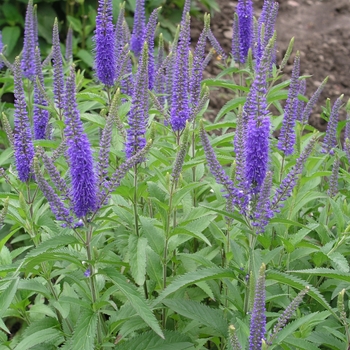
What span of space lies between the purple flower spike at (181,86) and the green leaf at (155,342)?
1.38m

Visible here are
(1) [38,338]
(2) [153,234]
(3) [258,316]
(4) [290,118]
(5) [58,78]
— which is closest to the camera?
(3) [258,316]

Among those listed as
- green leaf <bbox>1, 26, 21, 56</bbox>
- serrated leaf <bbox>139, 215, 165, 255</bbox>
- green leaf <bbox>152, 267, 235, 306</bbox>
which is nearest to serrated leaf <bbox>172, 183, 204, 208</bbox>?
serrated leaf <bbox>139, 215, 165, 255</bbox>

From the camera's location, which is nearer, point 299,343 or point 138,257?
point 299,343

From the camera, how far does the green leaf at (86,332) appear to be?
3.08 m

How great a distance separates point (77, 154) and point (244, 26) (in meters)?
2.85

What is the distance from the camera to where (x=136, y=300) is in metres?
3.07

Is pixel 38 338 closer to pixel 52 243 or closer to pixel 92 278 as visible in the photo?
pixel 92 278

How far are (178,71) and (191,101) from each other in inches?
19.4

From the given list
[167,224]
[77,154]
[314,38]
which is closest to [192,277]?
[167,224]

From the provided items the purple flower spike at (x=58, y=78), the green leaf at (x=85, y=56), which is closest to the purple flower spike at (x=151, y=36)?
the purple flower spike at (x=58, y=78)

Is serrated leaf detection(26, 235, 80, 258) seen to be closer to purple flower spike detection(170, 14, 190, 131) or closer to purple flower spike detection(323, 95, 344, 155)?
purple flower spike detection(170, 14, 190, 131)

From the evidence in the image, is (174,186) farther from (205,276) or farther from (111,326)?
(111,326)

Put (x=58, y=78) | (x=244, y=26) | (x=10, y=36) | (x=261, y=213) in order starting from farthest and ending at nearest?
(x=10, y=36) < (x=244, y=26) < (x=58, y=78) < (x=261, y=213)

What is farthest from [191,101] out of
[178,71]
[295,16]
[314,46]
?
[295,16]
